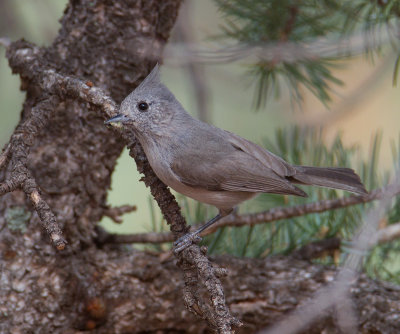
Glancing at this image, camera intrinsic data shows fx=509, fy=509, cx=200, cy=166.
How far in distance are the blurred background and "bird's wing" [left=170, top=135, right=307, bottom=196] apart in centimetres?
85

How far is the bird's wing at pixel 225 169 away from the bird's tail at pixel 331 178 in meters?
0.10

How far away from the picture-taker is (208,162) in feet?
8.44

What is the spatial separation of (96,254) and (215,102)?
3.40 meters

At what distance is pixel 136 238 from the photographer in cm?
241

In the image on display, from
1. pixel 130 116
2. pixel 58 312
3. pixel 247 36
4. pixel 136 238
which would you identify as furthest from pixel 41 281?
pixel 247 36

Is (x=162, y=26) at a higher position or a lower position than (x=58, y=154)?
higher

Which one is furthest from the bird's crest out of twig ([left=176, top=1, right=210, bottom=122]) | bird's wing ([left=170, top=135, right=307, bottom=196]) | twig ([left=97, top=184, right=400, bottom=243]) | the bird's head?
twig ([left=176, top=1, right=210, bottom=122])

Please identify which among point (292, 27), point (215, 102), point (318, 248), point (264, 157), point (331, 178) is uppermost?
point (215, 102)

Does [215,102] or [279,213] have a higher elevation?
[215,102]

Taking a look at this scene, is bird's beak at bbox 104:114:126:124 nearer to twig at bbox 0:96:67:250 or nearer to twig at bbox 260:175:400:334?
twig at bbox 0:96:67:250


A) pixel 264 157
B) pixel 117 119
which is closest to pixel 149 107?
pixel 117 119

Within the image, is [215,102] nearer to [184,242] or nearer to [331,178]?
[331,178]

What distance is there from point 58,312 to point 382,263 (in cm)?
165

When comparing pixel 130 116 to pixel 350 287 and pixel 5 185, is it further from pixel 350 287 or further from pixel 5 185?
pixel 350 287
